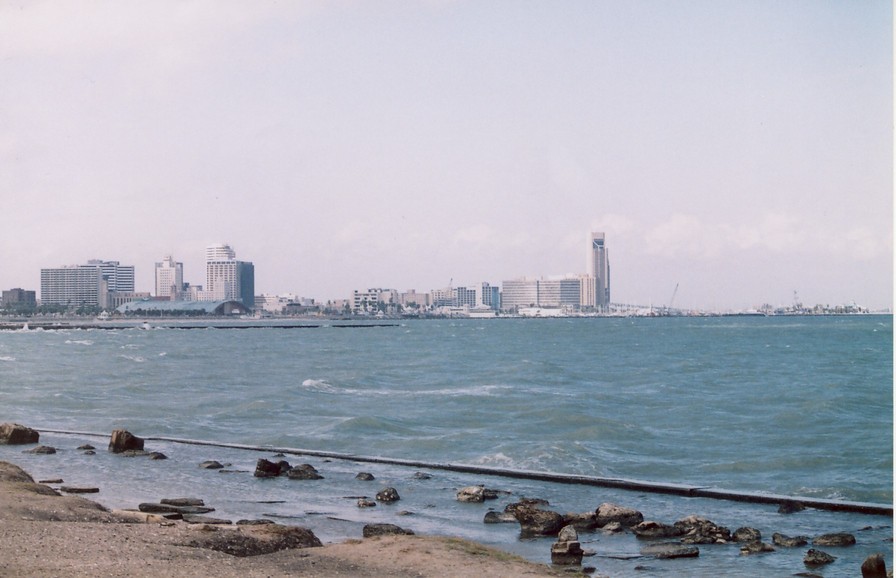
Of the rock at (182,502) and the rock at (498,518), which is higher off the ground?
the rock at (182,502)

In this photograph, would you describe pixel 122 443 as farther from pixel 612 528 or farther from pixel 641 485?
pixel 612 528

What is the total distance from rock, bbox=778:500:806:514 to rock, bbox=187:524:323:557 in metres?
7.94

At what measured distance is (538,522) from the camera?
15172 mm

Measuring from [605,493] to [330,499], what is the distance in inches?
192

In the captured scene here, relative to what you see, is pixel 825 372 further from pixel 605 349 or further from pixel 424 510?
pixel 424 510

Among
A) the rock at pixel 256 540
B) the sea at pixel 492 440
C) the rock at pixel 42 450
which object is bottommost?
the sea at pixel 492 440

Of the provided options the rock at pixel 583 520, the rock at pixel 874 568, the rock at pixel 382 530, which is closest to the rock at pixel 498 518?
the rock at pixel 583 520

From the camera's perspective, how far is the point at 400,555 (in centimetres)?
1223

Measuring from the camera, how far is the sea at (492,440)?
1625cm

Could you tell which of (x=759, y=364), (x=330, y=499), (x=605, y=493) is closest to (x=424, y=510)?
(x=330, y=499)

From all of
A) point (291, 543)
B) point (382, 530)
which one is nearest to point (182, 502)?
point (382, 530)

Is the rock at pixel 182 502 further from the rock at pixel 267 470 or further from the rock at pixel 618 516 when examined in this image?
the rock at pixel 618 516

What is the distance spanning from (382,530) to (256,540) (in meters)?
2.23

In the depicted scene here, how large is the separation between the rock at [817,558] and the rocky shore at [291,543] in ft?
0.06
